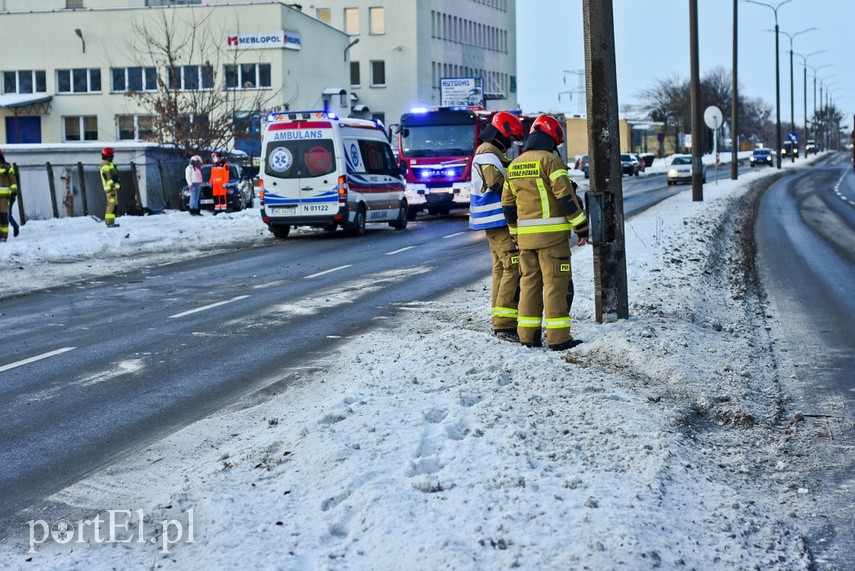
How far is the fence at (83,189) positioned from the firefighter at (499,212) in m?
22.7

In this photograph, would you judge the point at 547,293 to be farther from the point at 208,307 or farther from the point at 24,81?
the point at 24,81

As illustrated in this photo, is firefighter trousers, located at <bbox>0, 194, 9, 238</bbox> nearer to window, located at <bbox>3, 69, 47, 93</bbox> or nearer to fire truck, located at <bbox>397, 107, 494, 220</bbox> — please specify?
fire truck, located at <bbox>397, 107, 494, 220</bbox>

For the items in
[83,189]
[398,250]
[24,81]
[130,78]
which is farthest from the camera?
[24,81]

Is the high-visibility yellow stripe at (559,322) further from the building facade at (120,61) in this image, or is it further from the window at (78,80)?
the window at (78,80)

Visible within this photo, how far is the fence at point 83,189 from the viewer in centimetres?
3394

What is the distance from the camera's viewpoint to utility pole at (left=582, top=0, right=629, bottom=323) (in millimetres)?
11562

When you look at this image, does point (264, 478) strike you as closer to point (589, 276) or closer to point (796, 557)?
point (796, 557)

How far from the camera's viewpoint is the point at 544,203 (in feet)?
A: 33.8

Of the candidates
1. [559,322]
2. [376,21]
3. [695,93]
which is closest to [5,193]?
[559,322]

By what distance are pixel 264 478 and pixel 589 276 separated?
9.41 meters

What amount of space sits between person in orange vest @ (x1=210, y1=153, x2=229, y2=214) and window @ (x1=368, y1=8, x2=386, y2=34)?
2250 inches

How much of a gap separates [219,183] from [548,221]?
87.1 feet

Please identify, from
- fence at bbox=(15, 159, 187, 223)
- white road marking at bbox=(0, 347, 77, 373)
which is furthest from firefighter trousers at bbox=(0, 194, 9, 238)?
white road marking at bbox=(0, 347, 77, 373)

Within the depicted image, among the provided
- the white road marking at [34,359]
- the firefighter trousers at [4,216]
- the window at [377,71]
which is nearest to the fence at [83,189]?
the firefighter trousers at [4,216]
